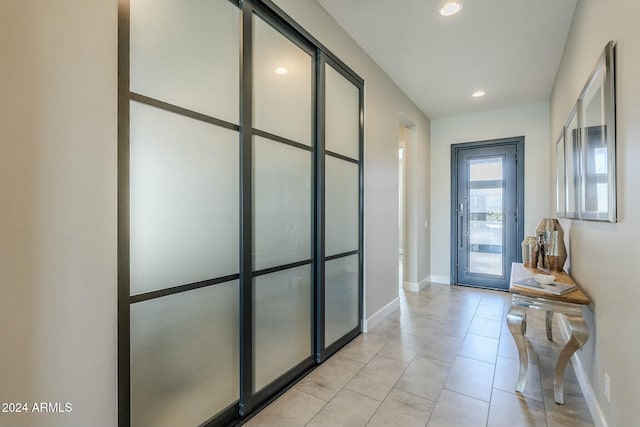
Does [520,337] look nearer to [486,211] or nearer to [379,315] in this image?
[379,315]

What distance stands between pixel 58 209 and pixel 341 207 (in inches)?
86.1

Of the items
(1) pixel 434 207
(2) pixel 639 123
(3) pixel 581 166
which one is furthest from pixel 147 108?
(1) pixel 434 207

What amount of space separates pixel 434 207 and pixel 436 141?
1226mm

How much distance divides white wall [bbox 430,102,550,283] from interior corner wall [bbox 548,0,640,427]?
293 cm

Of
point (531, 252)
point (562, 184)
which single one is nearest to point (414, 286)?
point (531, 252)

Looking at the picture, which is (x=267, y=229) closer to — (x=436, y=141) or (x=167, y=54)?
(x=167, y=54)

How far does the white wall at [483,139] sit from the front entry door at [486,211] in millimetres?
110

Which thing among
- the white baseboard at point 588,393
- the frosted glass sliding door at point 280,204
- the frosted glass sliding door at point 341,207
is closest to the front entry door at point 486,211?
the white baseboard at point 588,393

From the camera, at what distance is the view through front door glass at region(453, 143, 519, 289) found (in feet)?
16.2

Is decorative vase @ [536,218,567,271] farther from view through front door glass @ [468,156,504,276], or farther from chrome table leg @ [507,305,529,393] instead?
view through front door glass @ [468,156,504,276]

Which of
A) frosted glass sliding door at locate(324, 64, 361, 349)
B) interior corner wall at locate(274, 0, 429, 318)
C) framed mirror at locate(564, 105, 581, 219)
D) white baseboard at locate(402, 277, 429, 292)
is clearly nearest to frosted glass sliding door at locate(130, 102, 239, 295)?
frosted glass sliding door at locate(324, 64, 361, 349)

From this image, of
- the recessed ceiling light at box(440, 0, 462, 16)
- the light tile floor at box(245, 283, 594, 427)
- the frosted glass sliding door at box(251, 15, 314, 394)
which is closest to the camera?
the light tile floor at box(245, 283, 594, 427)

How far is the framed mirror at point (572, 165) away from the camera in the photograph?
7.55 ft

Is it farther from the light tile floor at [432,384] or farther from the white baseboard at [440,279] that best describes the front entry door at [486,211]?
the light tile floor at [432,384]
